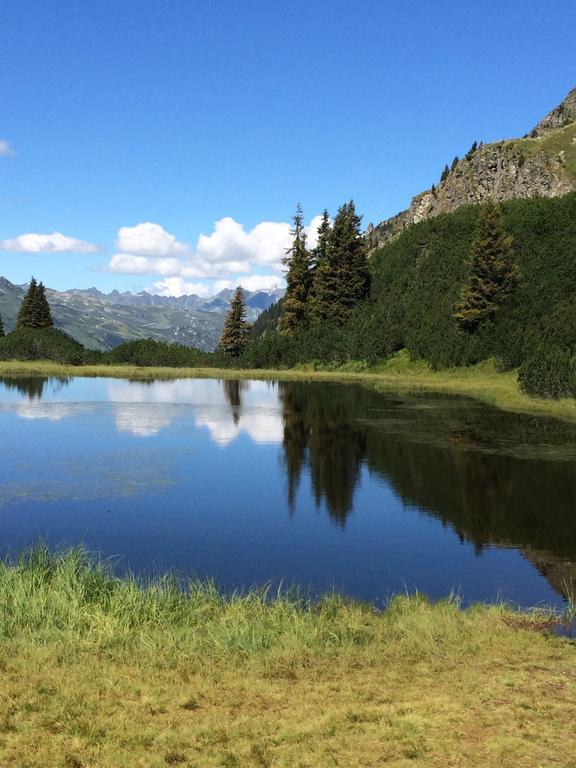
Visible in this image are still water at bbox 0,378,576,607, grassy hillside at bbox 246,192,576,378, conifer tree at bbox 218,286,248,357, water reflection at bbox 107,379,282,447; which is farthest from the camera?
conifer tree at bbox 218,286,248,357

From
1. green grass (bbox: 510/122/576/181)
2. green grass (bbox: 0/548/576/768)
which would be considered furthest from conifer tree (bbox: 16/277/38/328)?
green grass (bbox: 0/548/576/768)

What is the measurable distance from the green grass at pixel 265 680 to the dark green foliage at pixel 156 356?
91624 millimetres

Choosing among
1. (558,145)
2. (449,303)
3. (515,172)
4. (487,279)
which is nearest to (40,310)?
(449,303)

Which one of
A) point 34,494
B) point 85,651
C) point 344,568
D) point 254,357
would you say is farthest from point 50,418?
point 254,357

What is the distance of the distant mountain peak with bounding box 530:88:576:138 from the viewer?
182 m

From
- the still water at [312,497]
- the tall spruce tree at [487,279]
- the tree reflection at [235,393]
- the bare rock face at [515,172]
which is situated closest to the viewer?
the still water at [312,497]

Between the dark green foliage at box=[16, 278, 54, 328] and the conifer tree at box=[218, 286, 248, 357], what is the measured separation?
1302 inches

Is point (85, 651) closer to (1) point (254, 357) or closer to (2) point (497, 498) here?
(2) point (497, 498)

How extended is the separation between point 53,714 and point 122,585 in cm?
446

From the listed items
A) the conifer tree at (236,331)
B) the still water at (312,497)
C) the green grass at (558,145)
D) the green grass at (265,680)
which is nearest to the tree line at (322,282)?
the conifer tree at (236,331)

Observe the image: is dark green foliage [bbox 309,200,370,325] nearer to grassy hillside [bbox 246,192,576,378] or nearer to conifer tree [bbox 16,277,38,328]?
grassy hillside [bbox 246,192,576,378]

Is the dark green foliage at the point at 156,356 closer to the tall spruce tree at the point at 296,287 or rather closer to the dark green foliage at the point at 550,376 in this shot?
the tall spruce tree at the point at 296,287

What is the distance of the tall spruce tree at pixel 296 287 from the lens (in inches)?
4321

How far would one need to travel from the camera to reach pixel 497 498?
75.5 ft
